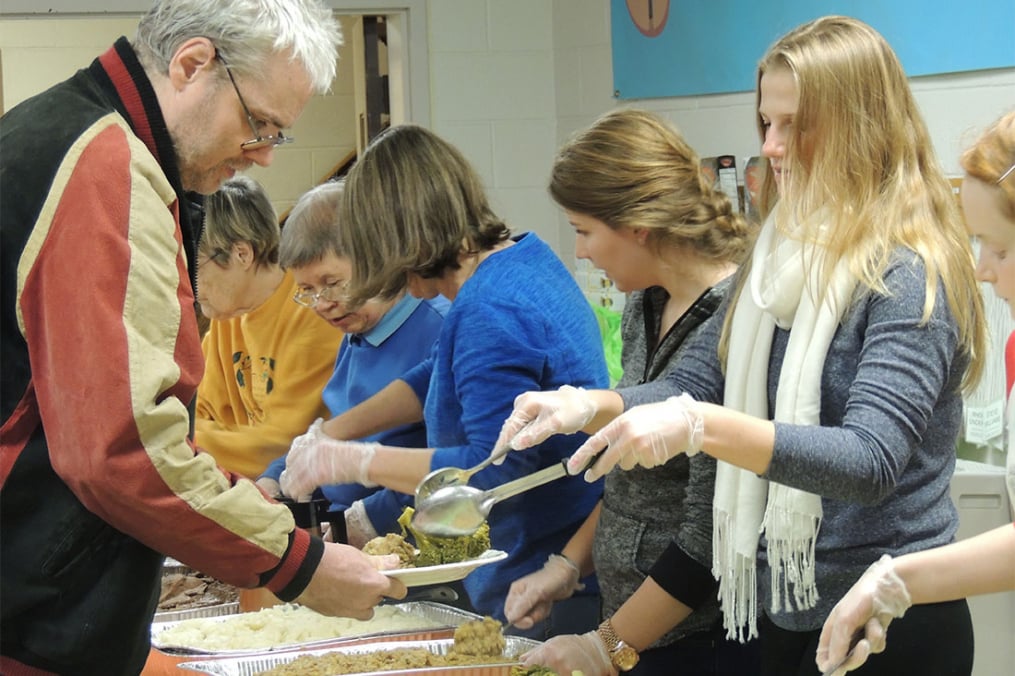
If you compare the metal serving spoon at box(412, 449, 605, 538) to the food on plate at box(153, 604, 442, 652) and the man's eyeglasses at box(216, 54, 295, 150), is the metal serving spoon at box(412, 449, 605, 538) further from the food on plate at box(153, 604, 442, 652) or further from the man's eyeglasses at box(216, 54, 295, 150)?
the man's eyeglasses at box(216, 54, 295, 150)

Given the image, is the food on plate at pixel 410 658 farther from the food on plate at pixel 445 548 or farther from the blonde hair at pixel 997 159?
the blonde hair at pixel 997 159

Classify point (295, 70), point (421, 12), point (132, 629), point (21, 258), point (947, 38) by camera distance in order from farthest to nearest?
1. point (421, 12)
2. point (947, 38)
3. point (295, 70)
4. point (132, 629)
5. point (21, 258)

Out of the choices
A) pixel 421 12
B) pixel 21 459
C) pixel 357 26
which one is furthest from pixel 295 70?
pixel 357 26

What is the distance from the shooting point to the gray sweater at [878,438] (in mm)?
1354

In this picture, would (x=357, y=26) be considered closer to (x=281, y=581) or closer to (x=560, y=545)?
(x=560, y=545)

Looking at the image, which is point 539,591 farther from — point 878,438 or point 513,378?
point 878,438

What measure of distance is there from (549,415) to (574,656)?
1.24ft

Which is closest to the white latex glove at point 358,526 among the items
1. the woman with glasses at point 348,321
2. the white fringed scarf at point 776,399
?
the woman with glasses at point 348,321

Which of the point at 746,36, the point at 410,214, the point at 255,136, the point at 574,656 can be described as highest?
the point at 746,36

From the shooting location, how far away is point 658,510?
1859 millimetres

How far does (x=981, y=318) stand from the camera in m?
1.50

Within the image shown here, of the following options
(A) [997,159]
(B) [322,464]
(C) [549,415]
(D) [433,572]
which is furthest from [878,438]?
(B) [322,464]

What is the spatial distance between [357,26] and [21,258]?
137 inches

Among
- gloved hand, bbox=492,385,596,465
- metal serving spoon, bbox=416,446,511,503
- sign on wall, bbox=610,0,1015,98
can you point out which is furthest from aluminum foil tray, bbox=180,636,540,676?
sign on wall, bbox=610,0,1015,98
